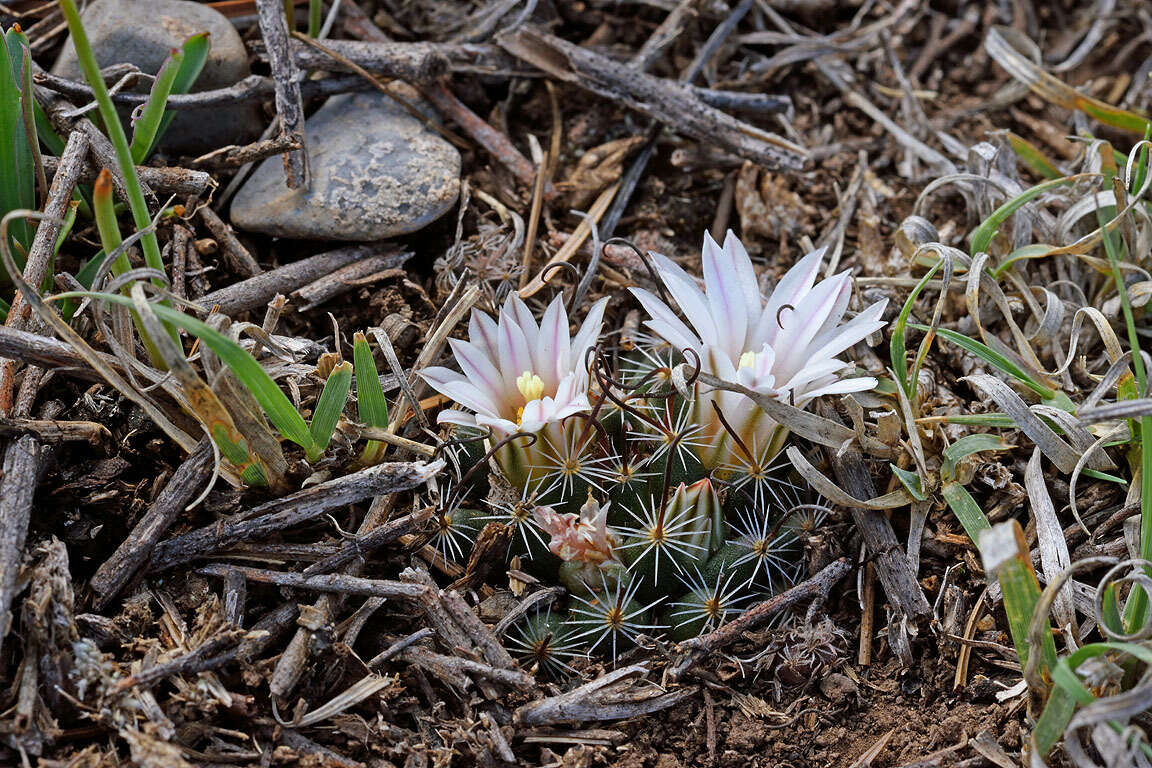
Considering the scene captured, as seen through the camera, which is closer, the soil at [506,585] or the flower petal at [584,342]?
the soil at [506,585]

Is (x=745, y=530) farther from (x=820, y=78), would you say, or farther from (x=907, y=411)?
(x=820, y=78)

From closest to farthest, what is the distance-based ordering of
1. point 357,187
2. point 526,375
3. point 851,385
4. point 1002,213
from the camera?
1. point 851,385
2. point 526,375
3. point 1002,213
4. point 357,187

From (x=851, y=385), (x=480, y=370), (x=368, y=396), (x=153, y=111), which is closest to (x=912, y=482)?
(x=851, y=385)

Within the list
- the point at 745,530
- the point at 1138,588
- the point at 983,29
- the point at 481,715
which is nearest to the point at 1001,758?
the point at 1138,588

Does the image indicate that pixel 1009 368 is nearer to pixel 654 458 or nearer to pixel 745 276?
pixel 745 276

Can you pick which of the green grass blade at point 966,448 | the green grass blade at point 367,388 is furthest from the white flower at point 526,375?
the green grass blade at point 966,448

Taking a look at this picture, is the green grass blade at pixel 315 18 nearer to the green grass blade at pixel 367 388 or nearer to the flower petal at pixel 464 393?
the green grass blade at pixel 367 388
